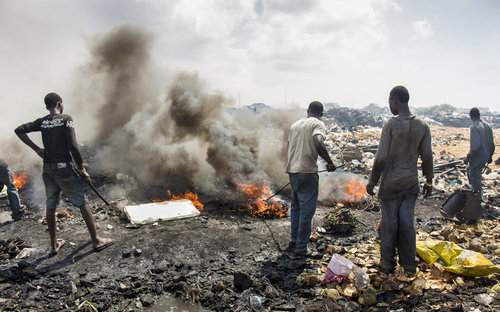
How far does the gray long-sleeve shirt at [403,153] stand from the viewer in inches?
122

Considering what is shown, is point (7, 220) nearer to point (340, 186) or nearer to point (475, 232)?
point (340, 186)

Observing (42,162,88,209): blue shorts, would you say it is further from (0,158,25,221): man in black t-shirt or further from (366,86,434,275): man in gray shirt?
(366,86,434,275): man in gray shirt

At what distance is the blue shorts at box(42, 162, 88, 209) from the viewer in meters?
3.75

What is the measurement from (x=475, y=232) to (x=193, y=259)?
15.2ft

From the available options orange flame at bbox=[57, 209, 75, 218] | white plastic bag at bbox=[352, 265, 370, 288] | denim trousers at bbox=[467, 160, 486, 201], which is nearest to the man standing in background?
white plastic bag at bbox=[352, 265, 370, 288]

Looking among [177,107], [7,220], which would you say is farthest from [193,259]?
[177,107]

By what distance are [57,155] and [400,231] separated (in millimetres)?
4463

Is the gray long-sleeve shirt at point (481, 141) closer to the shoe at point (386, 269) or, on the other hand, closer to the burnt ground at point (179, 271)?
the burnt ground at point (179, 271)

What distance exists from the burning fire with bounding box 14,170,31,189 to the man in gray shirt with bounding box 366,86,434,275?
26.2 ft

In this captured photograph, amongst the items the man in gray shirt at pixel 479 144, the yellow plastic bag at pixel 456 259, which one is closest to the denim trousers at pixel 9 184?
the yellow plastic bag at pixel 456 259

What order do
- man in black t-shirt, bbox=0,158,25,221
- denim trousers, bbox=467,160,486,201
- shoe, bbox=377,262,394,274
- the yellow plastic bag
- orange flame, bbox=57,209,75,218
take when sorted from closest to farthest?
1. the yellow plastic bag
2. shoe, bbox=377,262,394,274
3. man in black t-shirt, bbox=0,158,25,221
4. orange flame, bbox=57,209,75,218
5. denim trousers, bbox=467,160,486,201

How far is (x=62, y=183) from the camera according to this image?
378 centimetres

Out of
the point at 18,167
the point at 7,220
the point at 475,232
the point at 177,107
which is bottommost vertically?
the point at 475,232

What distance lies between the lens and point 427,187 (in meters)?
3.38
